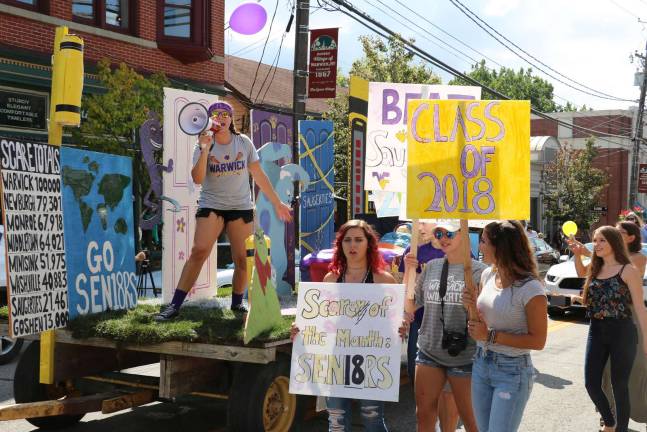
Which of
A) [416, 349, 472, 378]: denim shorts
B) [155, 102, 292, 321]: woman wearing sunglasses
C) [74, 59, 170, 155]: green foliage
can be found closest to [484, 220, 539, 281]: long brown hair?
[416, 349, 472, 378]: denim shorts

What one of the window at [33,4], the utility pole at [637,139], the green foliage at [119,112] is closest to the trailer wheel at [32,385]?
the green foliage at [119,112]

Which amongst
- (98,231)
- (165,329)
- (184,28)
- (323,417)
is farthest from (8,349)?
(184,28)

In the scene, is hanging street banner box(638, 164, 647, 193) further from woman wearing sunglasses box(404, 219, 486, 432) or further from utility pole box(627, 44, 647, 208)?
woman wearing sunglasses box(404, 219, 486, 432)

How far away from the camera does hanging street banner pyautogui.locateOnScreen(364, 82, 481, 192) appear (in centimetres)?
687

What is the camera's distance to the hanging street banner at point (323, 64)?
49.3ft

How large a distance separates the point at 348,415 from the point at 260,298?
1.13 m

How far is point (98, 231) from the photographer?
20.6 feet

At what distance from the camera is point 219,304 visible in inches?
284

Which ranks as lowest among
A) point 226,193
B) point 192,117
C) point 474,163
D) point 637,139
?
point 226,193

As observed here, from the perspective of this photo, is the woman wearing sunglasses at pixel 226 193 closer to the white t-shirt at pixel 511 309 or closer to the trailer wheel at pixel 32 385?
the trailer wheel at pixel 32 385

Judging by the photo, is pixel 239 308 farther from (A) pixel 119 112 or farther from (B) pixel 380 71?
(B) pixel 380 71

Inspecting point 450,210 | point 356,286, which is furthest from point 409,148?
point 356,286

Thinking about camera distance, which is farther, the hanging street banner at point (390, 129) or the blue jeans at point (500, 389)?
the hanging street banner at point (390, 129)

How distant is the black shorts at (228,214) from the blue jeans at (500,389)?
300 centimetres
